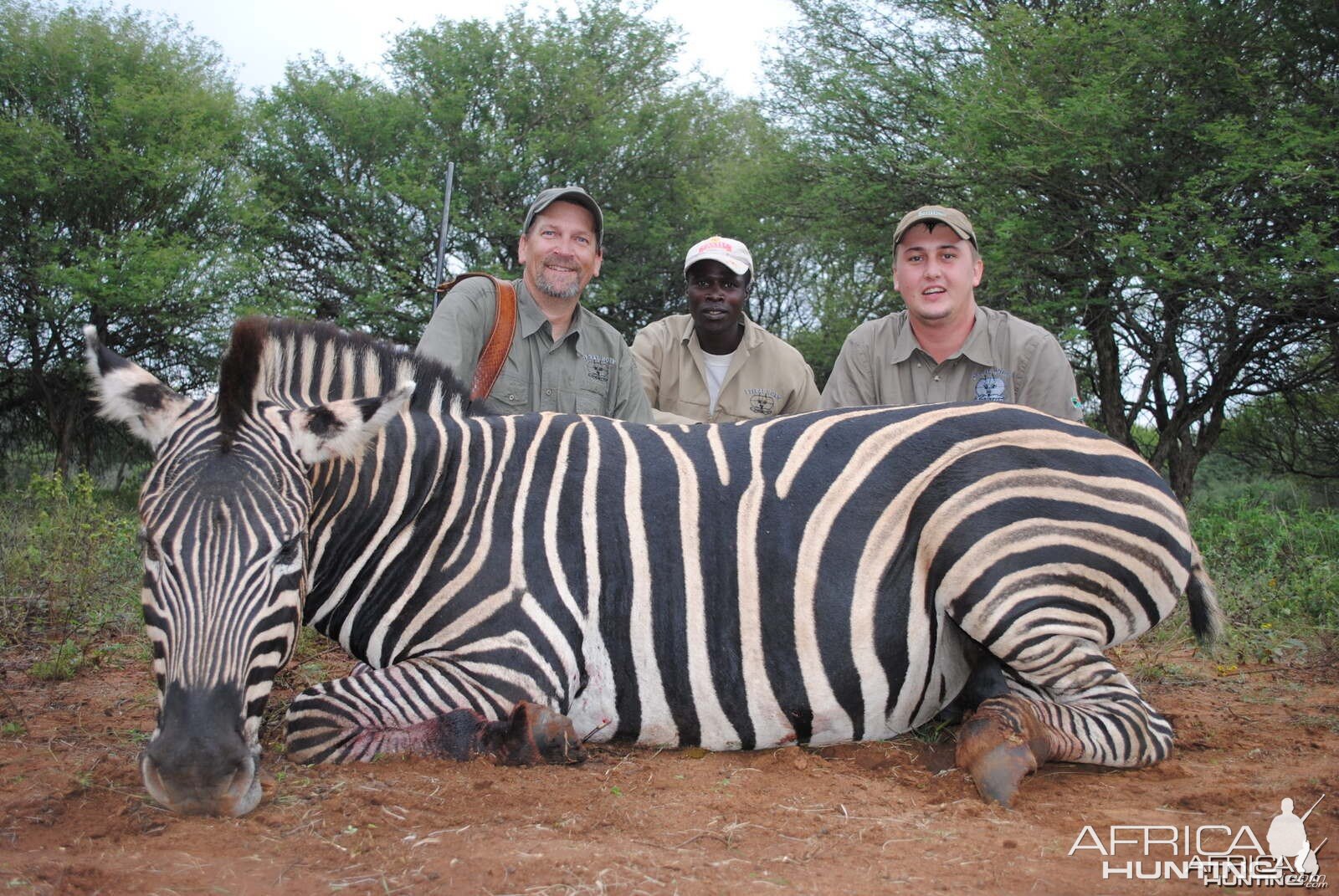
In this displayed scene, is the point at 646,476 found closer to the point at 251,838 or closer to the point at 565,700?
the point at 565,700

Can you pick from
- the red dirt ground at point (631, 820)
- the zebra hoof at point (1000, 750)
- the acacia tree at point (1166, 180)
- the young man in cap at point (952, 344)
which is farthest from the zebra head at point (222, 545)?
the acacia tree at point (1166, 180)

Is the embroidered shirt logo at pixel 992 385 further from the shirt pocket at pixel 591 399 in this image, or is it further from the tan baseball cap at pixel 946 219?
the shirt pocket at pixel 591 399

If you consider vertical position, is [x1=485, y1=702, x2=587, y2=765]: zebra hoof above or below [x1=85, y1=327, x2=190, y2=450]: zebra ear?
below

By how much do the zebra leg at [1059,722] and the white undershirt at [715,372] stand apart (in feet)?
12.9

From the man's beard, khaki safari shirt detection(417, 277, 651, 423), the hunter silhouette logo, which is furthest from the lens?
the man's beard

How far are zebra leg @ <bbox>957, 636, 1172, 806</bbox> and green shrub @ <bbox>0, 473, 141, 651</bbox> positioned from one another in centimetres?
431

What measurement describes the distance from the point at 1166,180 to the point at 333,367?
1154 cm

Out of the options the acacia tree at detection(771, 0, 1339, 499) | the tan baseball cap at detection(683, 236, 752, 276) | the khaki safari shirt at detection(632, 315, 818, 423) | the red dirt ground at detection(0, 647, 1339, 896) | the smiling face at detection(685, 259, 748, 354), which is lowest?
the red dirt ground at detection(0, 647, 1339, 896)

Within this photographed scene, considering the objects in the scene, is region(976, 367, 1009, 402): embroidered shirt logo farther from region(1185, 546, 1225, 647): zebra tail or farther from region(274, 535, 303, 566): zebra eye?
region(274, 535, 303, 566): zebra eye

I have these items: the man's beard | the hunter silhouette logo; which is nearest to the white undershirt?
the man's beard

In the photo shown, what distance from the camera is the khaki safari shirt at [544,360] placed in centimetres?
581

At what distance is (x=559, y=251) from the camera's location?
19.9 feet

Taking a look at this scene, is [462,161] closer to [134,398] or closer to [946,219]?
[946,219]

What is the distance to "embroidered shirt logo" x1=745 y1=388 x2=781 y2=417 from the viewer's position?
7398 mm
